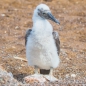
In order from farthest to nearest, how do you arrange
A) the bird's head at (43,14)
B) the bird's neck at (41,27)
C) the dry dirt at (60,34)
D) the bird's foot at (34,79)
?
1. the dry dirt at (60,34)
2. the bird's head at (43,14)
3. the bird's foot at (34,79)
4. the bird's neck at (41,27)

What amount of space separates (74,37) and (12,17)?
3.62 meters

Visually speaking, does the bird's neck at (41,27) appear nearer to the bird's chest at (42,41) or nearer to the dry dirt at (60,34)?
the bird's chest at (42,41)

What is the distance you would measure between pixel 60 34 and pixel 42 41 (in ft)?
17.0

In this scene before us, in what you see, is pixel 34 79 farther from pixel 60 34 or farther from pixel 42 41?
pixel 60 34

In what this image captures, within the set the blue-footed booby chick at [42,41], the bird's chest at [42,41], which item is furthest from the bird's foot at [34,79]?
the bird's chest at [42,41]

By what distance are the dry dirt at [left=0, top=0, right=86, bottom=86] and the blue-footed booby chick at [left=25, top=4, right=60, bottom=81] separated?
1.56 ft

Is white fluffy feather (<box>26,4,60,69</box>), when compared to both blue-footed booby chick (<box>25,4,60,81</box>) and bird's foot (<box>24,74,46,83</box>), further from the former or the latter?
bird's foot (<box>24,74,46,83</box>)

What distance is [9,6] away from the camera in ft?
54.7

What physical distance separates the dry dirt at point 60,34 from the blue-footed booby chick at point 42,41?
48 centimetres

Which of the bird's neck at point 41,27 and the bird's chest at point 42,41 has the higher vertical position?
the bird's neck at point 41,27

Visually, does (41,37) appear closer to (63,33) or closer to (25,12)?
(63,33)

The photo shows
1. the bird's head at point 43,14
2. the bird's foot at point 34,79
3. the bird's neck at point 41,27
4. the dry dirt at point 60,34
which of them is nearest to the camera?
the bird's neck at point 41,27

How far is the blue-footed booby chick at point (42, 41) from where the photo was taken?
6836 millimetres

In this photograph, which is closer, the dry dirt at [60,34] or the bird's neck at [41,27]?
the bird's neck at [41,27]
